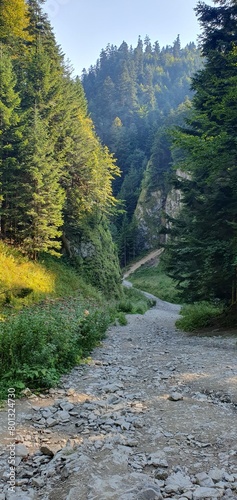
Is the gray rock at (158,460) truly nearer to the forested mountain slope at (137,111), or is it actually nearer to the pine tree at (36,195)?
the pine tree at (36,195)

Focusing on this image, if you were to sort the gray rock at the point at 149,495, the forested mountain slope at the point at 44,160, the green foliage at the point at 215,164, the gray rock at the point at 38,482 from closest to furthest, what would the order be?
the gray rock at the point at 149,495, the gray rock at the point at 38,482, the green foliage at the point at 215,164, the forested mountain slope at the point at 44,160

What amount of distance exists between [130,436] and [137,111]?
357ft

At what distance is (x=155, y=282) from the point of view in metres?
50.6

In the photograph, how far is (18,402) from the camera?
5.18m

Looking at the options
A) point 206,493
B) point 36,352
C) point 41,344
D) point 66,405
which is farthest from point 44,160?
point 206,493

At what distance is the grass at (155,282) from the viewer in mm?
42219

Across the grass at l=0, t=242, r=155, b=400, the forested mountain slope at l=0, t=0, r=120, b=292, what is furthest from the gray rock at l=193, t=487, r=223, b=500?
the forested mountain slope at l=0, t=0, r=120, b=292

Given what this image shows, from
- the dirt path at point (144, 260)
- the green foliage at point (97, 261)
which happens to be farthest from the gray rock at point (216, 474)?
the dirt path at point (144, 260)

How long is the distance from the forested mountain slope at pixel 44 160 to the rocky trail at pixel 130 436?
539 inches

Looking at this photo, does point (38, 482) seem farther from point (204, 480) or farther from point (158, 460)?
point (204, 480)

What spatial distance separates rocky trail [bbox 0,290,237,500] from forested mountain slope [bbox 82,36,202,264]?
123 feet

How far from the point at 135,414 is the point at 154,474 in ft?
5.22

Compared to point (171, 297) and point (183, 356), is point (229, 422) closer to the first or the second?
point (183, 356)

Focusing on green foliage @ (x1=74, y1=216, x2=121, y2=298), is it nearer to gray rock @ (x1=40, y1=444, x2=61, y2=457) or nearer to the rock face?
gray rock @ (x1=40, y1=444, x2=61, y2=457)
